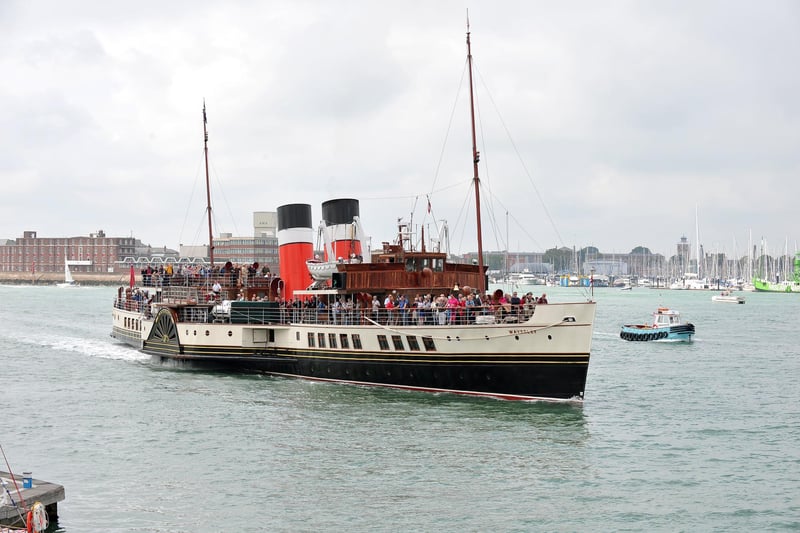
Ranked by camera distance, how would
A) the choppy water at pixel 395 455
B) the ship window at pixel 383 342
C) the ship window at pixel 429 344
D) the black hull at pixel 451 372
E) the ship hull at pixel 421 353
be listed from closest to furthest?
1. the choppy water at pixel 395 455
2. the ship hull at pixel 421 353
3. the black hull at pixel 451 372
4. the ship window at pixel 429 344
5. the ship window at pixel 383 342

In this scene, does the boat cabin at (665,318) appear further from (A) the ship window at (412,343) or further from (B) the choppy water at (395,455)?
(A) the ship window at (412,343)

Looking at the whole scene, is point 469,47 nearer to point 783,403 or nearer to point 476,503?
point 783,403

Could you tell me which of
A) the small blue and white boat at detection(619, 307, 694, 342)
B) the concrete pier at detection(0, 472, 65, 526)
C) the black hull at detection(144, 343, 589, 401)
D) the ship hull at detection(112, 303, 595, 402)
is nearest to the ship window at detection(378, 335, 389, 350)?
the ship hull at detection(112, 303, 595, 402)

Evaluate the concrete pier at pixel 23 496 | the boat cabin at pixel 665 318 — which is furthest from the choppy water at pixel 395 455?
the boat cabin at pixel 665 318

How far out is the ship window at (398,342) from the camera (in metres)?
33.5

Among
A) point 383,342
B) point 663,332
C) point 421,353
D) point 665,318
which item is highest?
point 383,342

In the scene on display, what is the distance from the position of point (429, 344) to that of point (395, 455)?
30.7 feet

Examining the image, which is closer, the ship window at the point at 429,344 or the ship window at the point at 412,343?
the ship window at the point at 429,344

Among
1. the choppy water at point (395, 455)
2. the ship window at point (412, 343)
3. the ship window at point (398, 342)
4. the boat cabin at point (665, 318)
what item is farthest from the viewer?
the boat cabin at point (665, 318)

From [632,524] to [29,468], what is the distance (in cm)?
1560

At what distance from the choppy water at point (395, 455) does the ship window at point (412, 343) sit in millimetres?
1790

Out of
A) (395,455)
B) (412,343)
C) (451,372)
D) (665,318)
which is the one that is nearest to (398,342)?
(412,343)

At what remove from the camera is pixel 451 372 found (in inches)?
1268

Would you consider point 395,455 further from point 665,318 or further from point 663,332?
point 665,318
